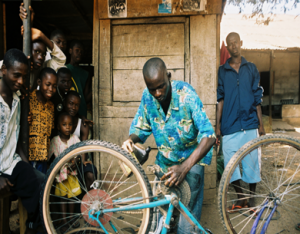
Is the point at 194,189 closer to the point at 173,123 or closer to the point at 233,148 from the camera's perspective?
the point at 173,123

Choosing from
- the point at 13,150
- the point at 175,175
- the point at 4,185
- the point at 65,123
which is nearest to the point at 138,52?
the point at 65,123

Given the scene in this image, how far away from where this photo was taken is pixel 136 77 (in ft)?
10.9

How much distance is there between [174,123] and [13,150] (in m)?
1.54

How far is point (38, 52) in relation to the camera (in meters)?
2.44

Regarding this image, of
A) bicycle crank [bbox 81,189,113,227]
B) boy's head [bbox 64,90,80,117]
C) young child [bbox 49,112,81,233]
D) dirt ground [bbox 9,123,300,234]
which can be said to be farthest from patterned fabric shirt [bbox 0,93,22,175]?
dirt ground [bbox 9,123,300,234]

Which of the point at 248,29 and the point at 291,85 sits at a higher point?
the point at 248,29

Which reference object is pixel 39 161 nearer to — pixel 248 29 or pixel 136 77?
pixel 136 77

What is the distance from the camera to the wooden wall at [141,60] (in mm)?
3207

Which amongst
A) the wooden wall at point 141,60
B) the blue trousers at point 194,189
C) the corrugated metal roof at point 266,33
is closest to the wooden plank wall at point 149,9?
the wooden wall at point 141,60

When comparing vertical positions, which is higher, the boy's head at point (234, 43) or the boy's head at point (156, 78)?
the boy's head at point (234, 43)

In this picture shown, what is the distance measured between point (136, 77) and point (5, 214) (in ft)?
7.40

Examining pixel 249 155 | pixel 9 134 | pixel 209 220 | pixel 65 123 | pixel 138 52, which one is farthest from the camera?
pixel 138 52

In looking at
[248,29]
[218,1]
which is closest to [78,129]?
[218,1]

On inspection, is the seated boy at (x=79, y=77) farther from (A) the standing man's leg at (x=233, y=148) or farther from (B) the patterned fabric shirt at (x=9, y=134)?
(A) the standing man's leg at (x=233, y=148)
